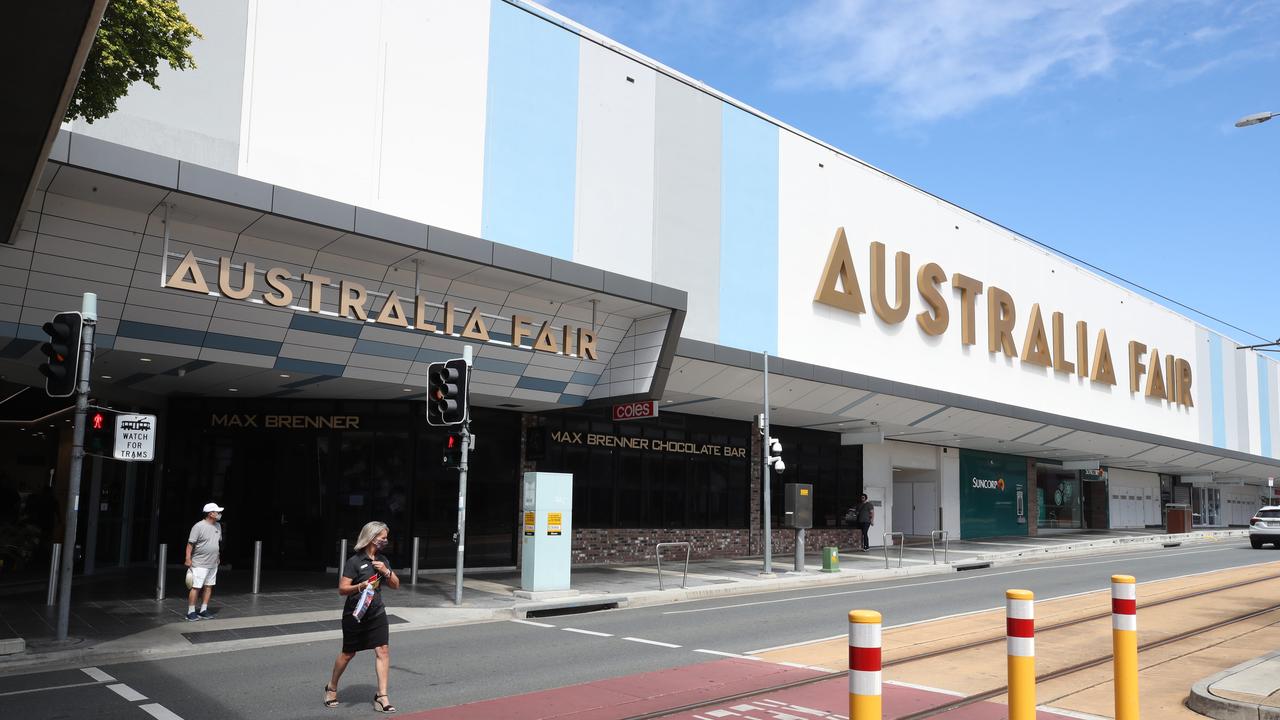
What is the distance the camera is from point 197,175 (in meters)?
13.6

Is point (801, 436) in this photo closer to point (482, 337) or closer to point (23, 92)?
point (482, 337)

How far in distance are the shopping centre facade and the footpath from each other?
221cm

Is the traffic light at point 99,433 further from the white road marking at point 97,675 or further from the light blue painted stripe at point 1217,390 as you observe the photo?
the light blue painted stripe at point 1217,390

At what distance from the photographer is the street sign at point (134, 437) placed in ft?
44.5

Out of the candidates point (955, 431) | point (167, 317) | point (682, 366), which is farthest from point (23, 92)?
point (955, 431)

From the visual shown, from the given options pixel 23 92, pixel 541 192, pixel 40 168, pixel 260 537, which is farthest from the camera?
pixel 260 537

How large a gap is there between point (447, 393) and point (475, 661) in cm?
562

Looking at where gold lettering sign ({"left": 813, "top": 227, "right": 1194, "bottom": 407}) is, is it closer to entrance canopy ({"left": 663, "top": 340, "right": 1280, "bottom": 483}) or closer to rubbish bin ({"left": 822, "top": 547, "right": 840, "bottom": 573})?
entrance canopy ({"left": 663, "top": 340, "right": 1280, "bottom": 483})

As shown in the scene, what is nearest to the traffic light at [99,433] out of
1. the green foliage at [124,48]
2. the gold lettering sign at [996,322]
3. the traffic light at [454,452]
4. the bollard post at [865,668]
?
the green foliage at [124,48]

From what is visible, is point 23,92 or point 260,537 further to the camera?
point 260,537

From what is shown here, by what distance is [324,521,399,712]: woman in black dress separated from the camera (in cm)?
900

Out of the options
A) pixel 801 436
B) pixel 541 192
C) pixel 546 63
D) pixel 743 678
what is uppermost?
pixel 546 63

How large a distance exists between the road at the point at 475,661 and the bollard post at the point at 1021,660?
211 inches

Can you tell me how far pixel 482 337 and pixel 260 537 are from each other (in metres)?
8.91
